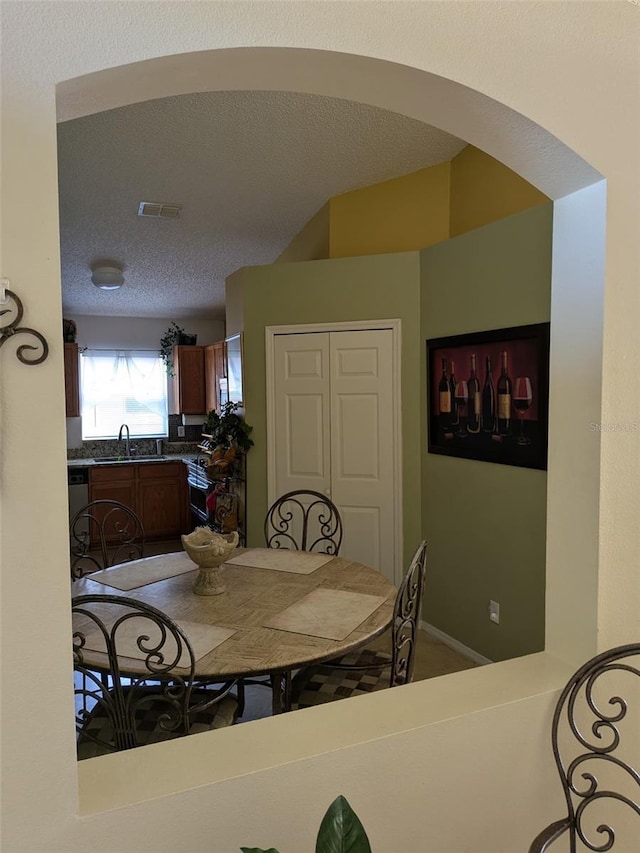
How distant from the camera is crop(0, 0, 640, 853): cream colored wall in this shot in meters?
0.96

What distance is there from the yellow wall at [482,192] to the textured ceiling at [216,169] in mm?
140

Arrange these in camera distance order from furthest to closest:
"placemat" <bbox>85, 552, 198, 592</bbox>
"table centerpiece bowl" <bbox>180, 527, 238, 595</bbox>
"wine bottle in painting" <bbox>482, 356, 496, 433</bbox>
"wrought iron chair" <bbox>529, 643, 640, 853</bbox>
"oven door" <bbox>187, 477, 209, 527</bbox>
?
"oven door" <bbox>187, 477, 209, 527</bbox>, "wine bottle in painting" <bbox>482, 356, 496, 433</bbox>, "placemat" <bbox>85, 552, 198, 592</bbox>, "table centerpiece bowl" <bbox>180, 527, 238, 595</bbox>, "wrought iron chair" <bbox>529, 643, 640, 853</bbox>

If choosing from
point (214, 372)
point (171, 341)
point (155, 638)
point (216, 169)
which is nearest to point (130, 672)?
point (155, 638)

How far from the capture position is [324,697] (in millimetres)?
2154

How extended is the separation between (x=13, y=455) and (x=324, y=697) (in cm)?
161

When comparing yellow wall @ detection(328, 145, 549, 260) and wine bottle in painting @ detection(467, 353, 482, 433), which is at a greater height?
yellow wall @ detection(328, 145, 549, 260)

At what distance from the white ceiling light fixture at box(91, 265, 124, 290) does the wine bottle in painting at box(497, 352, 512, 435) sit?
358 centimetres

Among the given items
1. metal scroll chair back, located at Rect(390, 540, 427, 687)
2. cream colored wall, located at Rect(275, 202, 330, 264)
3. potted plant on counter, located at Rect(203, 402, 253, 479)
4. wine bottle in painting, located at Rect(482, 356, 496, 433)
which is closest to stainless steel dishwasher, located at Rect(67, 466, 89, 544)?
potted plant on counter, located at Rect(203, 402, 253, 479)

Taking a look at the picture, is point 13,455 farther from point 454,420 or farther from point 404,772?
point 454,420

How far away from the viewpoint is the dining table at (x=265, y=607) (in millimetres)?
1787

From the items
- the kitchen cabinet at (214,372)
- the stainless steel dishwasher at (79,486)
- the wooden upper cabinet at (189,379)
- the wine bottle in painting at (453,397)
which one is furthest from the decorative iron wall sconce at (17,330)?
the wooden upper cabinet at (189,379)

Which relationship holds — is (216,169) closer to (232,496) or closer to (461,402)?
(461,402)

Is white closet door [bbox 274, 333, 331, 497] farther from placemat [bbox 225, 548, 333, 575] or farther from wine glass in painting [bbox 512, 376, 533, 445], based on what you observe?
wine glass in painting [bbox 512, 376, 533, 445]

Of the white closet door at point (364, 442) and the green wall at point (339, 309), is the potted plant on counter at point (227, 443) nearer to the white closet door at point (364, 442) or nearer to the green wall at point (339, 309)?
the green wall at point (339, 309)
